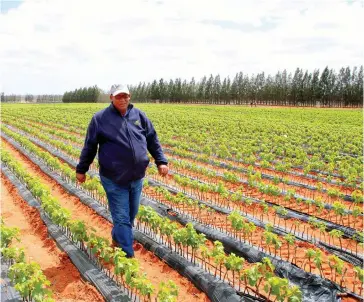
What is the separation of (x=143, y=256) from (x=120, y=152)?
5.47ft

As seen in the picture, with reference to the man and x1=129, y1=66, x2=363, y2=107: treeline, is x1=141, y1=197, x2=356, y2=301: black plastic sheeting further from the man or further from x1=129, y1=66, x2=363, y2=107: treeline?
x1=129, y1=66, x2=363, y2=107: treeline

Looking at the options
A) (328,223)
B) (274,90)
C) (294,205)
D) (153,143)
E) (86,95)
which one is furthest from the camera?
(86,95)

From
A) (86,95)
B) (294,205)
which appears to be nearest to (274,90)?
(86,95)

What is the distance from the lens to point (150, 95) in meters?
87.4

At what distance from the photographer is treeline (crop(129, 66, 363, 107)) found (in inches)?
2454

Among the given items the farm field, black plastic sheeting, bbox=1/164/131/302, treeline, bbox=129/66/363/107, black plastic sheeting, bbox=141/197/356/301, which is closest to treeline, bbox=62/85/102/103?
treeline, bbox=129/66/363/107

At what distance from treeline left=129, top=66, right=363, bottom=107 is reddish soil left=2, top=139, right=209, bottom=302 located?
59.4 m

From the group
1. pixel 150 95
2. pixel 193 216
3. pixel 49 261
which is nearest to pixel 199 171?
pixel 193 216

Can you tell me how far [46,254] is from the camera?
5164mm

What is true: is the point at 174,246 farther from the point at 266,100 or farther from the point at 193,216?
the point at 266,100

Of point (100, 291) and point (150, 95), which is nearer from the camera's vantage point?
point (100, 291)

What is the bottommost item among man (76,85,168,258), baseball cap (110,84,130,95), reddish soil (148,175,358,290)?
reddish soil (148,175,358,290)

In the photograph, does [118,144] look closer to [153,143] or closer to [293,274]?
[153,143]

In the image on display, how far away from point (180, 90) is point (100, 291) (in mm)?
78940
